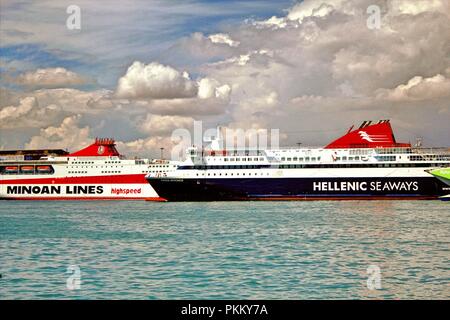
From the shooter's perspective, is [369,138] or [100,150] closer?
[369,138]

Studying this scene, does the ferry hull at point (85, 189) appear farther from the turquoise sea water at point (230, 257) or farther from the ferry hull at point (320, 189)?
→ the turquoise sea water at point (230, 257)

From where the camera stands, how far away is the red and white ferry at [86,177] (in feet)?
182

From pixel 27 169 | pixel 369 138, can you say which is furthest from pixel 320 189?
pixel 27 169

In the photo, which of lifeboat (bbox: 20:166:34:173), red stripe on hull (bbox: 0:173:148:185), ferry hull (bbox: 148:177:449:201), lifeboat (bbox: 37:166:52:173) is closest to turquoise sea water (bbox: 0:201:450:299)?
ferry hull (bbox: 148:177:449:201)

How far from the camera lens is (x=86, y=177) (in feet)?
184

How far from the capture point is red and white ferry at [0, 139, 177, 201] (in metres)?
55.4

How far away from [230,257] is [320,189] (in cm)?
2730

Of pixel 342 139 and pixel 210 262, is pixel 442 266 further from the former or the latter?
pixel 342 139

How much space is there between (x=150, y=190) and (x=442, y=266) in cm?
4129

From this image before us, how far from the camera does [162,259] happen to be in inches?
680

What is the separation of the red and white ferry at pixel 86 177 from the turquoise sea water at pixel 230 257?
25443mm

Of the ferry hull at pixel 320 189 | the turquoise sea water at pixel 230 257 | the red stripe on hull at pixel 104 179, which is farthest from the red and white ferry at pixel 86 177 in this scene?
the turquoise sea water at pixel 230 257

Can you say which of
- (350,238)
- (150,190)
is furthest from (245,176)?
(350,238)

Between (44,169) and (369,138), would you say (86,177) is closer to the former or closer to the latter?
(44,169)
